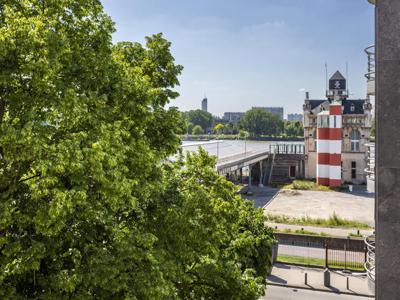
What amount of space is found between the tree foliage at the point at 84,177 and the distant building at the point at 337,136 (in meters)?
57.5

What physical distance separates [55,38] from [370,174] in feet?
29.1

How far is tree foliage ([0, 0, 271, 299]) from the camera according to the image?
7.50 metres

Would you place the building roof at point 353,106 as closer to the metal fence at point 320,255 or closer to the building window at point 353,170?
the building window at point 353,170

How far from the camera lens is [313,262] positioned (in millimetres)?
28656

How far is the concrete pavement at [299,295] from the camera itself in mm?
22750

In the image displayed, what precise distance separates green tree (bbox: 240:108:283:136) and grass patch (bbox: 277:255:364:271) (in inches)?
5662

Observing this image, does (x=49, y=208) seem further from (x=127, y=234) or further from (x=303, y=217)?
(x=303, y=217)

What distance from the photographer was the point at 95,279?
312 inches

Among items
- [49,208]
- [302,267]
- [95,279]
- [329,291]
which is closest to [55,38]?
[49,208]

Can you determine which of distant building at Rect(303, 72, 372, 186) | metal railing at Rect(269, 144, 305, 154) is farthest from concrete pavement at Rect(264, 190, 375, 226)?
metal railing at Rect(269, 144, 305, 154)

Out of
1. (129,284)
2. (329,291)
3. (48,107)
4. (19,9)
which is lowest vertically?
(329,291)

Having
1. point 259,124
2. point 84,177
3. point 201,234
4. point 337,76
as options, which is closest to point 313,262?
point 201,234

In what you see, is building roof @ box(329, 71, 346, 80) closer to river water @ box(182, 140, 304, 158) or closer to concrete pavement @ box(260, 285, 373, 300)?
river water @ box(182, 140, 304, 158)

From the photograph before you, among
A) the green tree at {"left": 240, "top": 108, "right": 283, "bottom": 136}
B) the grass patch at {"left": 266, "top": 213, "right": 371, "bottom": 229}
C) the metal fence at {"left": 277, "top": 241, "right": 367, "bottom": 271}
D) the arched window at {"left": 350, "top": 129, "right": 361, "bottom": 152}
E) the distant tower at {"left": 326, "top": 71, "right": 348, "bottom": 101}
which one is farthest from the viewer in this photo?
the green tree at {"left": 240, "top": 108, "right": 283, "bottom": 136}
